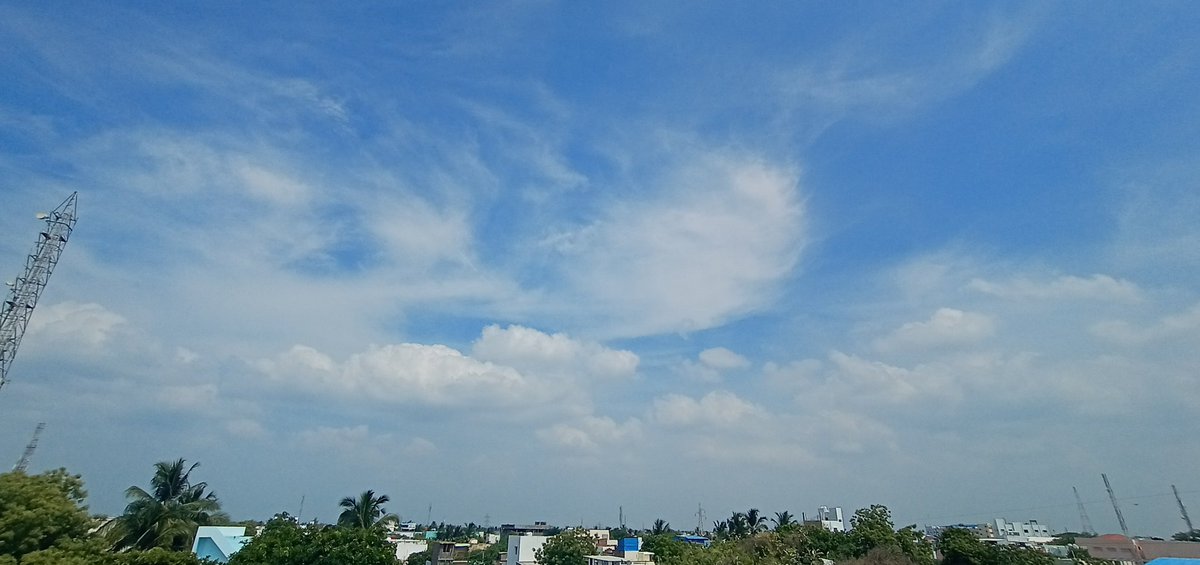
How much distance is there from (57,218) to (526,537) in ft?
206

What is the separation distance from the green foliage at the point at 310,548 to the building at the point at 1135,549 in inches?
2882

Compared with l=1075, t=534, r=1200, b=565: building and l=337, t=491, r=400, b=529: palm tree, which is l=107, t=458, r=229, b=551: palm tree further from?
l=1075, t=534, r=1200, b=565: building

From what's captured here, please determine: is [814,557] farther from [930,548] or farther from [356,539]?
[356,539]

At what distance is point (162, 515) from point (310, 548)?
1163cm

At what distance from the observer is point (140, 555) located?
30.0m

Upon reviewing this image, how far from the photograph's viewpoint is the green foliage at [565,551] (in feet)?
192

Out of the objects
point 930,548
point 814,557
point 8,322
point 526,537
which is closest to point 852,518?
point 930,548

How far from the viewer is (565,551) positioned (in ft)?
193

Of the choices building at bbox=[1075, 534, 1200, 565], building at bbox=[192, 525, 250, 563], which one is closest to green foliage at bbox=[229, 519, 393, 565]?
building at bbox=[192, 525, 250, 563]

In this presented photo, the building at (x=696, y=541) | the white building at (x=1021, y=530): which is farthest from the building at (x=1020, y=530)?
the building at (x=696, y=541)

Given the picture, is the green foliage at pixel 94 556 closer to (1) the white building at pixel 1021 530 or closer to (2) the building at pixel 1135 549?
(2) the building at pixel 1135 549

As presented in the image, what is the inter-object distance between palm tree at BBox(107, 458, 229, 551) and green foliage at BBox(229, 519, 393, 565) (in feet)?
22.7

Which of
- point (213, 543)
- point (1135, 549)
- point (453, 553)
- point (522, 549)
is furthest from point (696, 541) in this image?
point (213, 543)

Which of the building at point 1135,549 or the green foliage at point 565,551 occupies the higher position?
the green foliage at point 565,551
